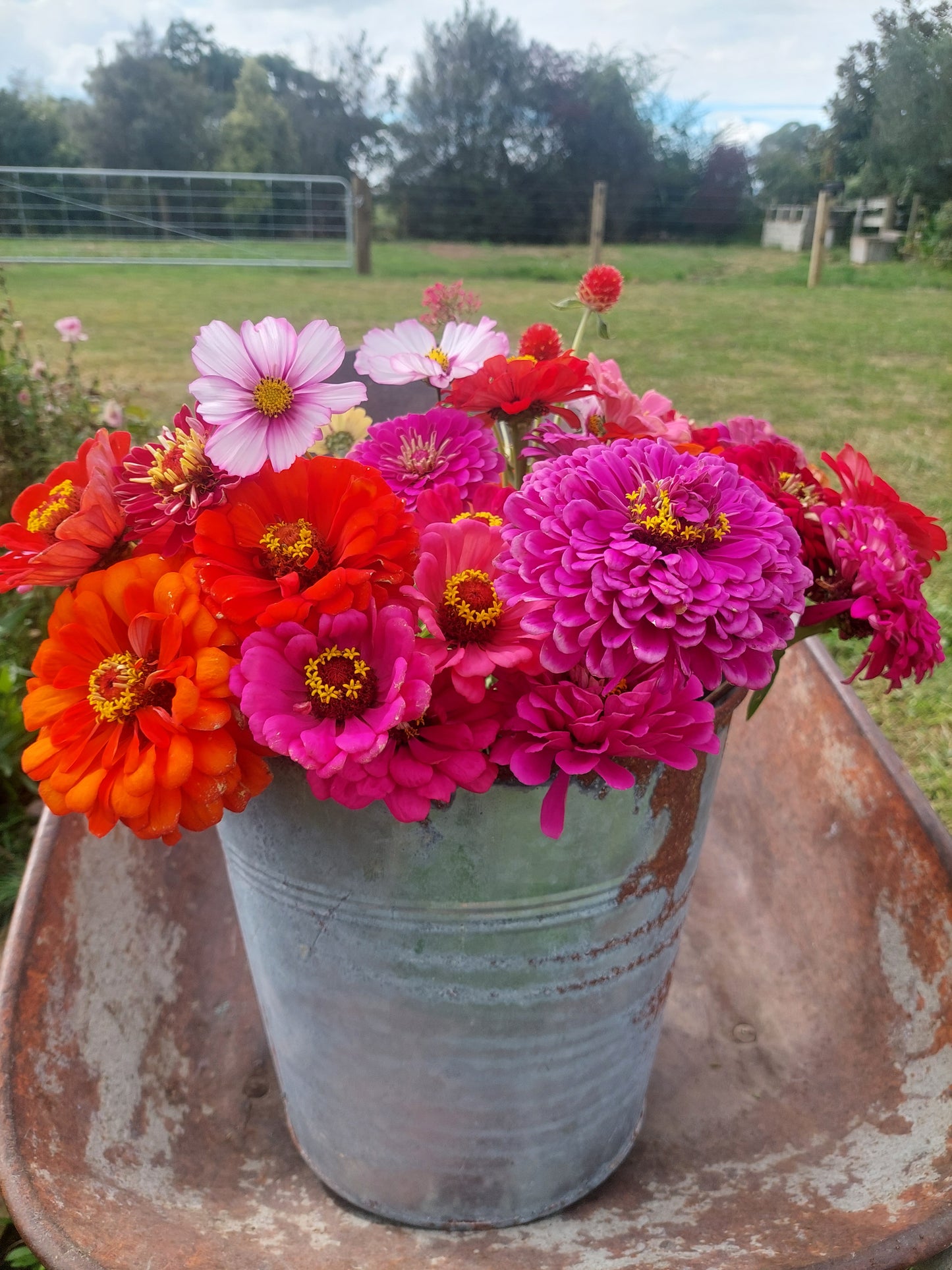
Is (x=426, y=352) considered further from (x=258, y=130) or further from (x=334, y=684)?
(x=258, y=130)

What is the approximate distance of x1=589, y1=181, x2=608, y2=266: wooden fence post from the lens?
406cm

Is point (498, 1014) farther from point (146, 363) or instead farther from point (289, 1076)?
point (146, 363)

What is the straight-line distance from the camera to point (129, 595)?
529 millimetres

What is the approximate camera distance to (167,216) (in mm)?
11055

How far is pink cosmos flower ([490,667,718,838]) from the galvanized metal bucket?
0.06 meters

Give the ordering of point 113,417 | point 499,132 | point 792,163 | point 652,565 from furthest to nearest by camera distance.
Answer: point 499,132 → point 113,417 → point 792,163 → point 652,565

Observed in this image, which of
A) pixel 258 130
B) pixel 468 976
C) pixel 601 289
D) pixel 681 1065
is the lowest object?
pixel 681 1065

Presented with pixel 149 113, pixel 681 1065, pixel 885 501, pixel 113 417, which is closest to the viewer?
pixel 885 501

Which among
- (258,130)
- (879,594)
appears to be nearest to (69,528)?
(879,594)

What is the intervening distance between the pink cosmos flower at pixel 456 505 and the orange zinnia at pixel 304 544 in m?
0.02

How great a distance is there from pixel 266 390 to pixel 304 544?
0.09 metres

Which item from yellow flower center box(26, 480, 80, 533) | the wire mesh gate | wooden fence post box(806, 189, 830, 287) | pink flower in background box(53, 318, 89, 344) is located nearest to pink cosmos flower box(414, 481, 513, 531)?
yellow flower center box(26, 480, 80, 533)

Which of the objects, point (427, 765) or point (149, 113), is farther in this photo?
point (149, 113)

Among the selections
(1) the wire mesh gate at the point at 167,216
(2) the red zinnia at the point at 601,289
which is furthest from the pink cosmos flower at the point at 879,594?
(1) the wire mesh gate at the point at 167,216
